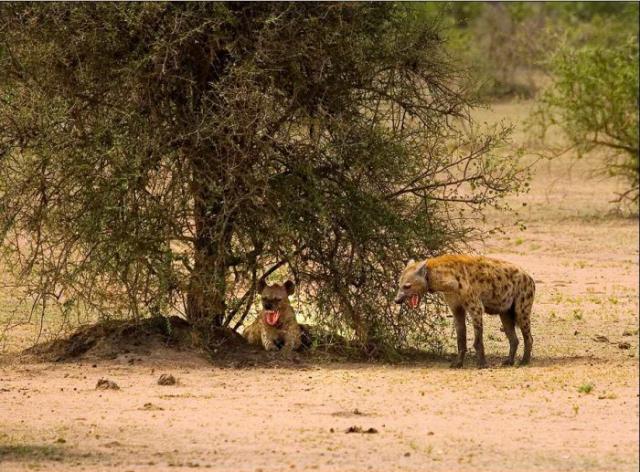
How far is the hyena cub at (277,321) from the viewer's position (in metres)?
11.2

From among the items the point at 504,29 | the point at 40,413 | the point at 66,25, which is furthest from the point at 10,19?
the point at 504,29

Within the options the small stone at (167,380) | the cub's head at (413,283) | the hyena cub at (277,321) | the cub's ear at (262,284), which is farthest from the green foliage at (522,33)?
the small stone at (167,380)

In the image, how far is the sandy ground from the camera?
7.80 meters

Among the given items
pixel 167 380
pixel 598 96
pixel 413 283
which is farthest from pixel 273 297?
pixel 598 96

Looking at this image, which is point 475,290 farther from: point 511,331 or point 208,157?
point 208,157

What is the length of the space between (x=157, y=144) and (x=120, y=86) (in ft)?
2.00

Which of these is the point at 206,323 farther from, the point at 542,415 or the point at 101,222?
the point at 542,415

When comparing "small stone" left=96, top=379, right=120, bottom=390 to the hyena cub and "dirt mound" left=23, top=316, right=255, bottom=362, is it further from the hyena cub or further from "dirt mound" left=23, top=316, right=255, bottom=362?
the hyena cub

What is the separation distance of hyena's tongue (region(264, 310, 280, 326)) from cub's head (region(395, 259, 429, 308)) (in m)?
1.08

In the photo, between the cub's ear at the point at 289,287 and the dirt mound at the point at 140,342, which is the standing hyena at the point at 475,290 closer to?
the cub's ear at the point at 289,287

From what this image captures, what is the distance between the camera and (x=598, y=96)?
21.4 meters

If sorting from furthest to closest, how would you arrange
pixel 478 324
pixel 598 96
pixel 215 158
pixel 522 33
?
1. pixel 522 33
2. pixel 598 96
3. pixel 215 158
4. pixel 478 324

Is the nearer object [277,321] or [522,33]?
[277,321]

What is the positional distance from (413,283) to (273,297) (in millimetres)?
1190
